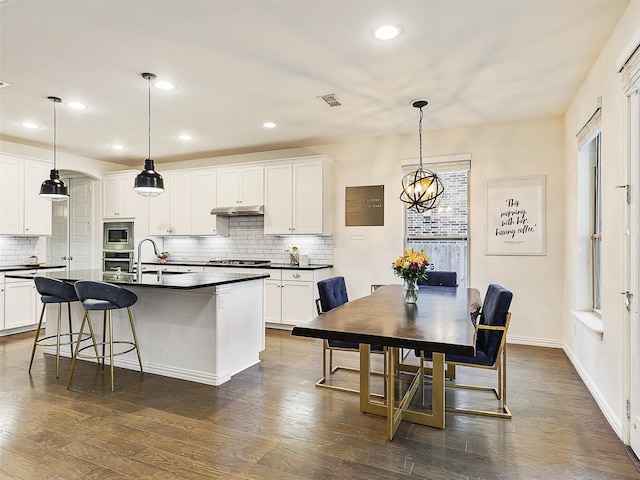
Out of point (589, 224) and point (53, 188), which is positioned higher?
point (53, 188)

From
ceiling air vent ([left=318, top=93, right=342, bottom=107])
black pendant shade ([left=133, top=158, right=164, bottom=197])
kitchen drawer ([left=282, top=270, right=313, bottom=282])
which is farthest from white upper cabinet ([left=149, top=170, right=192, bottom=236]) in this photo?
ceiling air vent ([left=318, top=93, right=342, bottom=107])

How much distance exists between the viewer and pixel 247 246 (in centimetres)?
651

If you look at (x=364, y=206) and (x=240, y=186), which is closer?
(x=364, y=206)

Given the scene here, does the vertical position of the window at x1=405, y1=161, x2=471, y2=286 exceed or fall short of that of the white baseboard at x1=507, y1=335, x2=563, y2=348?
it exceeds it

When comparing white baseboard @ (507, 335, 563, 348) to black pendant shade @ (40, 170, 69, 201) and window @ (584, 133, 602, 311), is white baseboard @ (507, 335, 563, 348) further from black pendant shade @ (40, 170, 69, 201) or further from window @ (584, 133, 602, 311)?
black pendant shade @ (40, 170, 69, 201)

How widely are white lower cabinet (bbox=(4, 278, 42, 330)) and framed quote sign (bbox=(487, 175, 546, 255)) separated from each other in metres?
6.34

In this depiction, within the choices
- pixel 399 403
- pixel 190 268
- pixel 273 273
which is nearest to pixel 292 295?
pixel 273 273

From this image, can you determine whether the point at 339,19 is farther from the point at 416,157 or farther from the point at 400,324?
the point at 416,157

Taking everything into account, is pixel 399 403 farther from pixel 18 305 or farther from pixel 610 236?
pixel 18 305

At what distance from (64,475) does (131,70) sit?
3.06 m

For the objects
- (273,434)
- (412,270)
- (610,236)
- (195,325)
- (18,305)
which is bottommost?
(273,434)

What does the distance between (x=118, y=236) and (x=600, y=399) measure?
711 cm

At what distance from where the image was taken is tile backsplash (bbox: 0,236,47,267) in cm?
588

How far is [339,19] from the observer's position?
8.58ft
